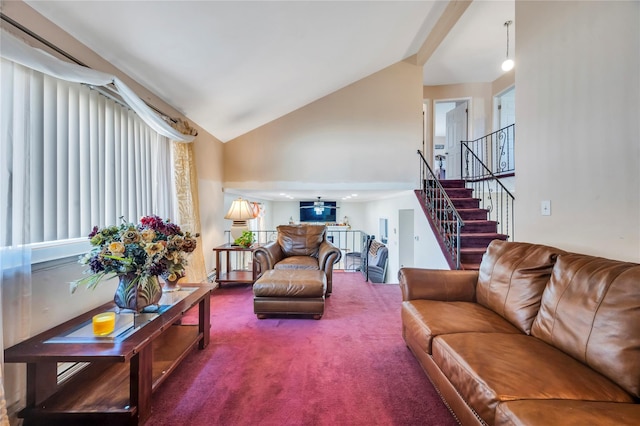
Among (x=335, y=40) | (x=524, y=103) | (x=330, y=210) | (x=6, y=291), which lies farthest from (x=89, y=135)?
(x=330, y=210)

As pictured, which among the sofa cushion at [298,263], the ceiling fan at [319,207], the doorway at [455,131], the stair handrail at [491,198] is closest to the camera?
the sofa cushion at [298,263]

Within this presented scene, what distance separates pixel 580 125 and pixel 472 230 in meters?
2.37

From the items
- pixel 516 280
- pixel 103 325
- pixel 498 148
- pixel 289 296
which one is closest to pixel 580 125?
pixel 516 280

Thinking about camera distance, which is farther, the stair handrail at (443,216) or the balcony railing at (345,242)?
the balcony railing at (345,242)

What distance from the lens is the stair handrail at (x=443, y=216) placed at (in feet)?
11.7

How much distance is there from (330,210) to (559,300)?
8.02 m

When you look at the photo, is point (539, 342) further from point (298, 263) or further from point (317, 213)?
point (317, 213)

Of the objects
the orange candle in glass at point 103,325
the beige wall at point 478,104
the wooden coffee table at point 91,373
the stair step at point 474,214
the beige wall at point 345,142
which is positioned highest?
the beige wall at point 478,104

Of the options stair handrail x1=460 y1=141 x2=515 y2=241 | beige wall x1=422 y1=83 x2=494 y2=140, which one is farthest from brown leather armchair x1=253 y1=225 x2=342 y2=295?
beige wall x1=422 y1=83 x2=494 y2=140

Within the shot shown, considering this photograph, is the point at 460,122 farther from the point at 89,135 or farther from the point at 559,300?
the point at 89,135

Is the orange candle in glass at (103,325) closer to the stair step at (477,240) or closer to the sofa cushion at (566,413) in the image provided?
the sofa cushion at (566,413)

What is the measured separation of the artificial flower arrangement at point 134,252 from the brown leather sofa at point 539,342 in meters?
1.76

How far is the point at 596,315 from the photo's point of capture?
1308mm

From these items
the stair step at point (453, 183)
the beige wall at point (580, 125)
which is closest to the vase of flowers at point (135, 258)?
the beige wall at point (580, 125)
